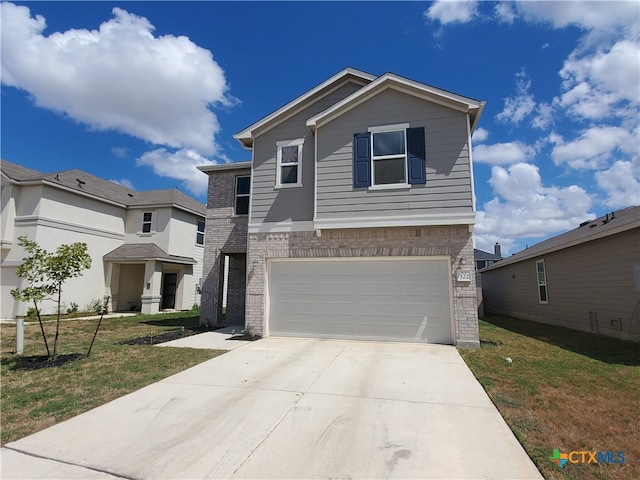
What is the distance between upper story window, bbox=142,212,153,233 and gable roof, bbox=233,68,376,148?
1113cm

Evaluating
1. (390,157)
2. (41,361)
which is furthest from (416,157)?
(41,361)

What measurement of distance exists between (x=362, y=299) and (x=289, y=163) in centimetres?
461

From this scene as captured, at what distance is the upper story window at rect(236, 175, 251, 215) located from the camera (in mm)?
12523

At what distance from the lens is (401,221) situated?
29.4 ft

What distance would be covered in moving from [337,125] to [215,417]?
8.10m

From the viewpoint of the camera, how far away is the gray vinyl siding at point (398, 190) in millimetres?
8805

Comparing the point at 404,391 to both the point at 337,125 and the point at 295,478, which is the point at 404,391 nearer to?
the point at 295,478

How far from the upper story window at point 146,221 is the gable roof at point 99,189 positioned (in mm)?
545

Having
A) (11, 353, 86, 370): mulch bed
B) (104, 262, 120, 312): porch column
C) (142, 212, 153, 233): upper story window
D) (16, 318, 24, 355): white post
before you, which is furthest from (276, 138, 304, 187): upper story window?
(104, 262, 120, 312): porch column

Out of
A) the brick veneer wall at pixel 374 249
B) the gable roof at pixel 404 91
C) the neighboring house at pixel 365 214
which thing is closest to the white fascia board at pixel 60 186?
the neighboring house at pixel 365 214

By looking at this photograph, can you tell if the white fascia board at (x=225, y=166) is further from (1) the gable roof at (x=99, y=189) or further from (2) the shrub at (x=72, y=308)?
(2) the shrub at (x=72, y=308)

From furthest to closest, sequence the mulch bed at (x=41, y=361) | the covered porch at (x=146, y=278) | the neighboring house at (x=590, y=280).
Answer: the covered porch at (x=146, y=278), the neighboring house at (x=590, y=280), the mulch bed at (x=41, y=361)

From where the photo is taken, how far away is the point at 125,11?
9070 mm

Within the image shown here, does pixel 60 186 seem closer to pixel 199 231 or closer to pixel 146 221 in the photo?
pixel 146 221
